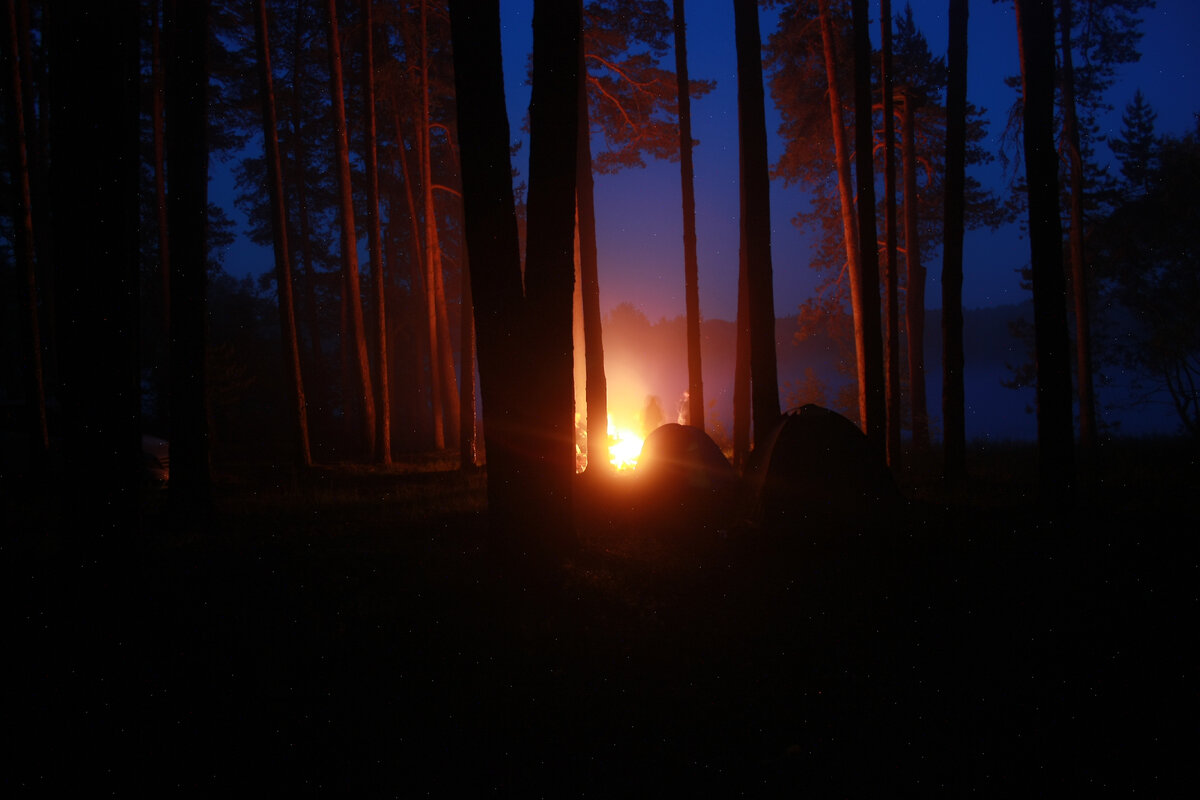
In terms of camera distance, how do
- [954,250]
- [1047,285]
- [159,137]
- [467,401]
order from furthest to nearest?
1. [159,137]
2. [467,401]
3. [954,250]
4. [1047,285]

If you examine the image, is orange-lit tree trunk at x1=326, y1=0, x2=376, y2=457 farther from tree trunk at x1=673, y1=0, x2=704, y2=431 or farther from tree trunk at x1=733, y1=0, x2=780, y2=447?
tree trunk at x1=733, y1=0, x2=780, y2=447

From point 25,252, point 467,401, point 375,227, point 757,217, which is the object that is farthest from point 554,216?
point 375,227

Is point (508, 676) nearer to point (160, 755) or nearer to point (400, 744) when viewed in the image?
point (400, 744)

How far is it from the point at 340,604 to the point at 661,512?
4.96 meters

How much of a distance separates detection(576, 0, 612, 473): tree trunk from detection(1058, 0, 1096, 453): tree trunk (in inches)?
489

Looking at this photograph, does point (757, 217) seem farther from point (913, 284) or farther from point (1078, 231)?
point (1078, 231)

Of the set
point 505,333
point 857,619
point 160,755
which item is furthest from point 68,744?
point 857,619

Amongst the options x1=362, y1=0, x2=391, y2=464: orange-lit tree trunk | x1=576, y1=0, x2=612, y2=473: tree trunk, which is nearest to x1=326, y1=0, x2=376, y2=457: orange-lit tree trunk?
x1=362, y1=0, x2=391, y2=464: orange-lit tree trunk

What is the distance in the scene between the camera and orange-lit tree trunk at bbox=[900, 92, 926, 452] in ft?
57.0

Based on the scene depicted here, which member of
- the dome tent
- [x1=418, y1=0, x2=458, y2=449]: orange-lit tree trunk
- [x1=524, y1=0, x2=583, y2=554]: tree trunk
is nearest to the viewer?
[x1=524, y1=0, x2=583, y2=554]: tree trunk

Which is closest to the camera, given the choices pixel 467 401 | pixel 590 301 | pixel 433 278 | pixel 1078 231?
pixel 590 301

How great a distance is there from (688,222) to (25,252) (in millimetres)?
13464

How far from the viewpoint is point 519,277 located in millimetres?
5492

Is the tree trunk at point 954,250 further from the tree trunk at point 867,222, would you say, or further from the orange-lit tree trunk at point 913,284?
the orange-lit tree trunk at point 913,284
